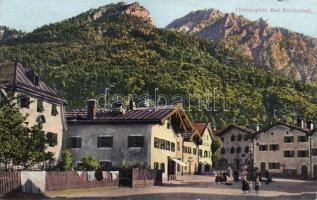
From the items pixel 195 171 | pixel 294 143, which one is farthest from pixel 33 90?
pixel 294 143

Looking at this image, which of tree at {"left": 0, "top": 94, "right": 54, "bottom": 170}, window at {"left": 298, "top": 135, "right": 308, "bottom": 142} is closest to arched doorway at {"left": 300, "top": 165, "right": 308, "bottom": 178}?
window at {"left": 298, "top": 135, "right": 308, "bottom": 142}

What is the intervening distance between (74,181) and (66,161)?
0.84 metres

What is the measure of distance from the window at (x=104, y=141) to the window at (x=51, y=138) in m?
1.76

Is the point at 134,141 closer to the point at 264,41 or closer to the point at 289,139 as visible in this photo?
the point at 264,41

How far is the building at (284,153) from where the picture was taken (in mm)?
48969

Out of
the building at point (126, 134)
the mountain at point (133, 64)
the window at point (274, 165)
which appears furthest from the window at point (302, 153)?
the mountain at point (133, 64)

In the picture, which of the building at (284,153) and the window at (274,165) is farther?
the window at (274,165)

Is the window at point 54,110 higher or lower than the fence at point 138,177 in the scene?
higher

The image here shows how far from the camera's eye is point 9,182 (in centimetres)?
2011

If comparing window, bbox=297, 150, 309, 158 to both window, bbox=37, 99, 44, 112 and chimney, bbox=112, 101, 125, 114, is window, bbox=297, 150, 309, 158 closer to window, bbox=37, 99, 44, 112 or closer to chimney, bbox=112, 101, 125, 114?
chimney, bbox=112, 101, 125, 114

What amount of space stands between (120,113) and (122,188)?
3243 mm

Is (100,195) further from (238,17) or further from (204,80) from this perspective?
(238,17)

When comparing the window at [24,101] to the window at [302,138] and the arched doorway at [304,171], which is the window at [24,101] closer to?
the window at [302,138]

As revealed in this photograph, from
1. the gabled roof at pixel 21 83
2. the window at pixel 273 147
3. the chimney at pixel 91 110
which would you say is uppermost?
the gabled roof at pixel 21 83
